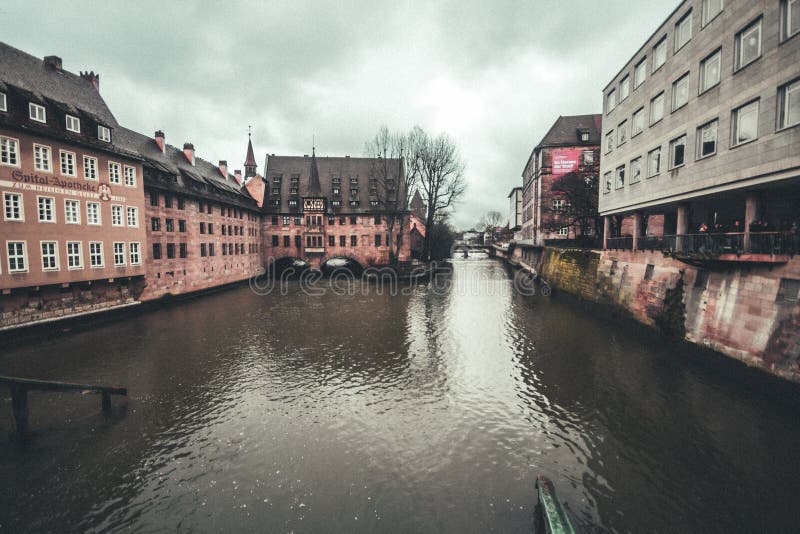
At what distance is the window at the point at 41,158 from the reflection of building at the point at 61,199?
Result: 50mm

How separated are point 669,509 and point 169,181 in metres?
40.7

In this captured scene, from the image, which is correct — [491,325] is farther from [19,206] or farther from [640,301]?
[19,206]

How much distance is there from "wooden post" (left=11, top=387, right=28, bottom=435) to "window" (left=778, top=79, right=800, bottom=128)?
25.9m

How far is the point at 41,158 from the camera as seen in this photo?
69.5 ft

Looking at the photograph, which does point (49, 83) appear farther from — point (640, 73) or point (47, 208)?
point (640, 73)

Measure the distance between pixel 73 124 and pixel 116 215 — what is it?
6187 mm

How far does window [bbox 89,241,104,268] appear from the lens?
2395cm

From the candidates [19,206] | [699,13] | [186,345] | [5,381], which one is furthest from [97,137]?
[699,13]

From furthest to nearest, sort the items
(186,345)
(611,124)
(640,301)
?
(611,124)
(640,301)
(186,345)

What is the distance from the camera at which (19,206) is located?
2011 cm

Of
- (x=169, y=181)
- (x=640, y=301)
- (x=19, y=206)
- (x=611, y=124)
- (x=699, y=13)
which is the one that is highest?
(x=699, y=13)

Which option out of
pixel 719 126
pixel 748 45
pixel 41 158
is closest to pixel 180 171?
pixel 41 158

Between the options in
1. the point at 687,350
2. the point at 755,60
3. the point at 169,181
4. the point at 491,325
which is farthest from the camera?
the point at 169,181

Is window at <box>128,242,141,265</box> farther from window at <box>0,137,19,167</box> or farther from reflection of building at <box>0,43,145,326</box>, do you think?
window at <box>0,137,19,167</box>
